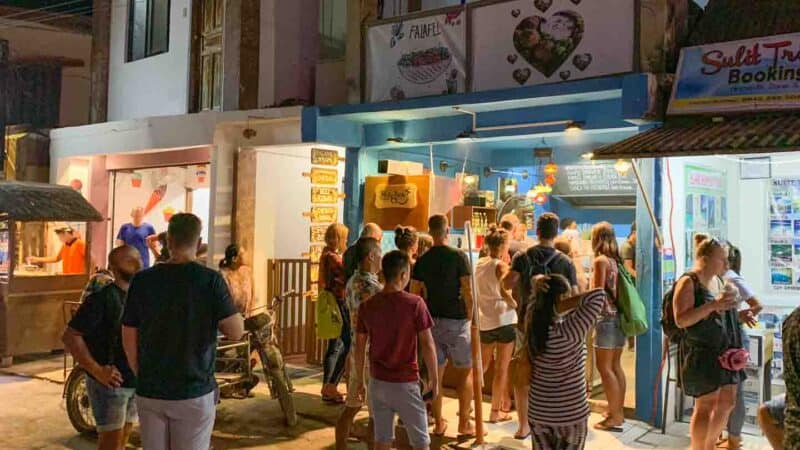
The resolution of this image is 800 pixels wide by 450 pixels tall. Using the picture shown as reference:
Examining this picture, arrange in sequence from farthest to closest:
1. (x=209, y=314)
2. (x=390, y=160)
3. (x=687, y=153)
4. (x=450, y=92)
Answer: (x=390, y=160)
(x=450, y=92)
(x=687, y=153)
(x=209, y=314)

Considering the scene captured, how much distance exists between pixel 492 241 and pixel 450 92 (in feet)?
7.45

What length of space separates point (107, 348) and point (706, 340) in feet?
13.8

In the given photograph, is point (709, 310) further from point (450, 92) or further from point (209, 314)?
point (450, 92)

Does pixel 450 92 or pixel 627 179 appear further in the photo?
pixel 627 179

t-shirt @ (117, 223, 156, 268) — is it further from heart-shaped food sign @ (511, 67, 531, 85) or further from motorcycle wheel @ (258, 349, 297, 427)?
heart-shaped food sign @ (511, 67, 531, 85)

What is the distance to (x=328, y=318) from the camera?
25.5 feet

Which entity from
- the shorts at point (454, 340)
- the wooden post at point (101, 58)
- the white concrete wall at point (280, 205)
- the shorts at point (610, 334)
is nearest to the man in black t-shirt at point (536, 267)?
the shorts at point (454, 340)

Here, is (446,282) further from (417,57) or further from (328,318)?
(417,57)

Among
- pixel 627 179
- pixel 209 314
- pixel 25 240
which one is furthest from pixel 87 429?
pixel 627 179

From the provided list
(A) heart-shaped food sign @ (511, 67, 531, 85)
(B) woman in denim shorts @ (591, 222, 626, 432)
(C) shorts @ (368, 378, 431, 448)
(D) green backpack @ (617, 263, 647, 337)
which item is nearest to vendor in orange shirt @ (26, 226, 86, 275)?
(A) heart-shaped food sign @ (511, 67, 531, 85)

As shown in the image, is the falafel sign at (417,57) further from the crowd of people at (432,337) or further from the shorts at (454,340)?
the shorts at (454,340)

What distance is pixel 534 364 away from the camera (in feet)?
14.4

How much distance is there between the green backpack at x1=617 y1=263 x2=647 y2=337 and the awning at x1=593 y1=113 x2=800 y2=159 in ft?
3.78

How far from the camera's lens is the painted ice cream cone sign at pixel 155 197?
13883mm
